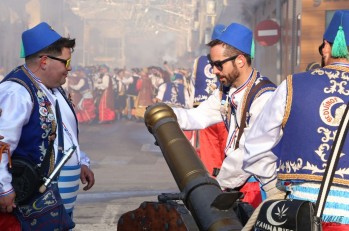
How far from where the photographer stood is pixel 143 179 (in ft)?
41.8

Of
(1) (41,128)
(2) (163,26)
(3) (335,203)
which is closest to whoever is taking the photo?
(3) (335,203)

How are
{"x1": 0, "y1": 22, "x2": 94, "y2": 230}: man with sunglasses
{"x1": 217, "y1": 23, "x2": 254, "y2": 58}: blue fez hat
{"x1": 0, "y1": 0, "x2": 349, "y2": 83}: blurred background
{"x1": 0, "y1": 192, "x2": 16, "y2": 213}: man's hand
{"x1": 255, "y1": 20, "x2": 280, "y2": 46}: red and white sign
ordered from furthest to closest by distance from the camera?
{"x1": 255, "y1": 20, "x2": 280, "y2": 46}: red and white sign < {"x1": 0, "y1": 0, "x2": 349, "y2": 83}: blurred background < {"x1": 217, "y1": 23, "x2": 254, "y2": 58}: blue fez hat < {"x1": 0, "y1": 22, "x2": 94, "y2": 230}: man with sunglasses < {"x1": 0, "y1": 192, "x2": 16, "y2": 213}: man's hand

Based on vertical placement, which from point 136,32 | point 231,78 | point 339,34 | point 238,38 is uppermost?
point 339,34

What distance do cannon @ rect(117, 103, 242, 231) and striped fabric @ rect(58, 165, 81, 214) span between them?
0.99 meters

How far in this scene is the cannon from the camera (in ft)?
12.2

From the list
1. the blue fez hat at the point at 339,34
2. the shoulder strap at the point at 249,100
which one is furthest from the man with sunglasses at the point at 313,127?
the shoulder strap at the point at 249,100

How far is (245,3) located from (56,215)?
29.8 meters

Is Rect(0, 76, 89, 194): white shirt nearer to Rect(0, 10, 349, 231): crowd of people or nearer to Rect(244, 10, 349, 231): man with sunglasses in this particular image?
Result: Rect(0, 10, 349, 231): crowd of people

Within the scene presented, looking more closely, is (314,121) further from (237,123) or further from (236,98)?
(236,98)

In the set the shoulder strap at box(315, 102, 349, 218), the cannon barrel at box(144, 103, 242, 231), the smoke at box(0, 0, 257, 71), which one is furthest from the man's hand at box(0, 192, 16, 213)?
the smoke at box(0, 0, 257, 71)

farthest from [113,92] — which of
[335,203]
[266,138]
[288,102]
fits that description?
[335,203]

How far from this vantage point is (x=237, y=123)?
17.7 ft

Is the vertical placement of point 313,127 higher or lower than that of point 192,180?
higher

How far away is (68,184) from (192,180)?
4.63ft
